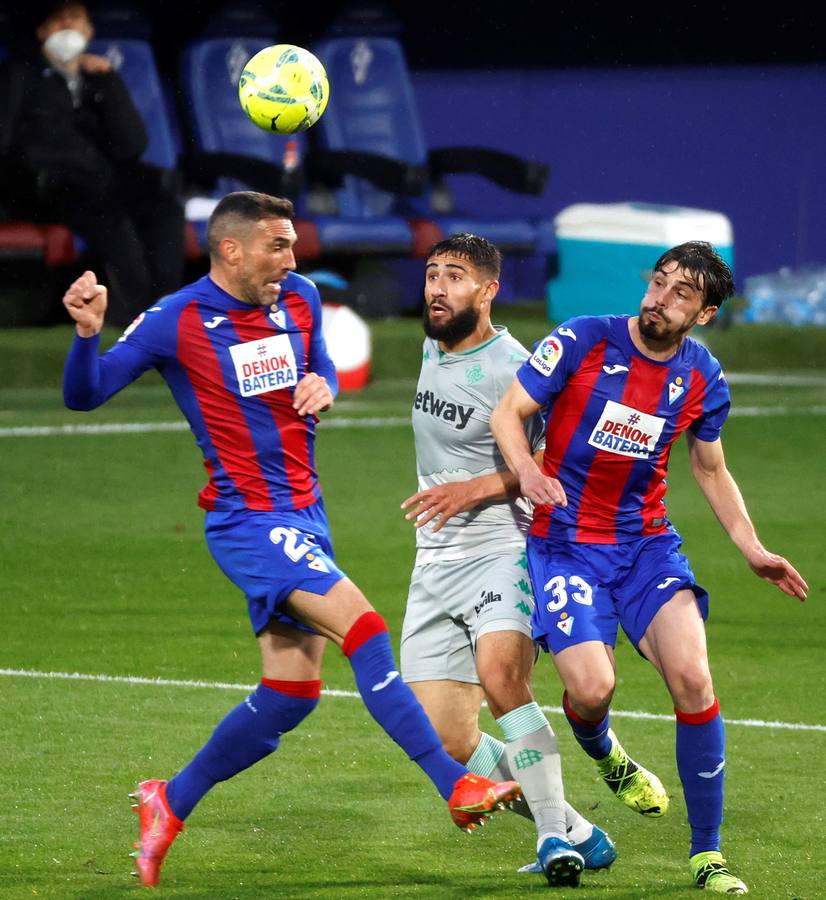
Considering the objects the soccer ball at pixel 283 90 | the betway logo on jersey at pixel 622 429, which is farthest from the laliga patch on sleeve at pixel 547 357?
the soccer ball at pixel 283 90

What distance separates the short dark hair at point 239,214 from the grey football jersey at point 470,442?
687 millimetres

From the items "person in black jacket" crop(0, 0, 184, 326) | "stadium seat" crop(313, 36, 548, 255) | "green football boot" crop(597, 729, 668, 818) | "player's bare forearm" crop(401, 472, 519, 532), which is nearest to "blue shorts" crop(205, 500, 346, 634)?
"player's bare forearm" crop(401, 472, 519, 532)

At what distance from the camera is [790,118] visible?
63.9 feet

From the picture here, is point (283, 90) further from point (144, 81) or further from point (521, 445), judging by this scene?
point (144, 81)

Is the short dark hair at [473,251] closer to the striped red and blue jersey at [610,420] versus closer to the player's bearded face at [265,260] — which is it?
the striped red and blue jersey at [610,420]

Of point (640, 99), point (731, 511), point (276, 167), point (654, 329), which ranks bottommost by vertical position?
point (640, 99)

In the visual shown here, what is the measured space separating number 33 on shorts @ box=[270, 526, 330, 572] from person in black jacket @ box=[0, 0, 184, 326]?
951 cm

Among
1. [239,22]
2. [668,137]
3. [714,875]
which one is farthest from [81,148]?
[714,875]

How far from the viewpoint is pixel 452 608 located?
5.59 meters

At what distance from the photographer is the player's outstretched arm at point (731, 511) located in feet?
17.4

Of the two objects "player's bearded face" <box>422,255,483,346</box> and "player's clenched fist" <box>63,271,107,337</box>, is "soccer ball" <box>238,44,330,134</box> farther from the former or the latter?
"player's clenched fist" <box>63,271,107,337</box>

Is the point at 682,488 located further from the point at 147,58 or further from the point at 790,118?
the point at 790,118

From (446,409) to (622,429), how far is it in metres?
0.55

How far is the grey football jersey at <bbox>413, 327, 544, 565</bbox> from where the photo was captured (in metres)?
5.61
